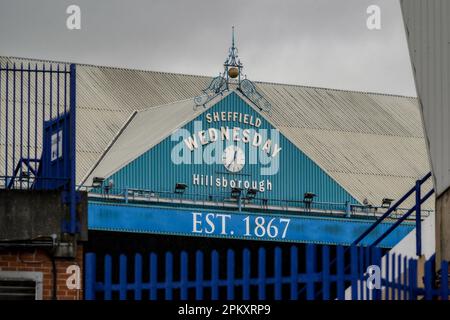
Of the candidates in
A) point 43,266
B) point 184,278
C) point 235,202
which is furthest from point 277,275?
point 235,202

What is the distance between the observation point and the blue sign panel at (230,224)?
51.0 meters

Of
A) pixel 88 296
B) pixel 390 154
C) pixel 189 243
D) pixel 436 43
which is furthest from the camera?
pixel 390 154

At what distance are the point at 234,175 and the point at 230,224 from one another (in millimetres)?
5004

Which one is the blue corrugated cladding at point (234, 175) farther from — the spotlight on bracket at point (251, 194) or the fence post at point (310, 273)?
the fence post at point (310, 273)

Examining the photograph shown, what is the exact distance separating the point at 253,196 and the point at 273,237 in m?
3.12

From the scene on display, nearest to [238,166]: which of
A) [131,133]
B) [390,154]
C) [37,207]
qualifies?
[131,133]

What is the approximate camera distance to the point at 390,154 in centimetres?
6981

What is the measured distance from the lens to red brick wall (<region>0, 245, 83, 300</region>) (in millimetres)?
21016

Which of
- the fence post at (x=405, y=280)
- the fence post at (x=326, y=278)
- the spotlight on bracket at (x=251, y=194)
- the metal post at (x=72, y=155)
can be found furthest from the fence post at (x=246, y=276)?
the spotlight on bracket at (x=251, y=194)

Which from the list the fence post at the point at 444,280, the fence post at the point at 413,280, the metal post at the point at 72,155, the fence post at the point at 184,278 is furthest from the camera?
the metal post at the point at 72,155

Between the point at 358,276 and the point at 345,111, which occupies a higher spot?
the point at 345,111

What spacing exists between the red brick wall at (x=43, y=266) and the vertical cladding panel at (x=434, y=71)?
3.97 m
